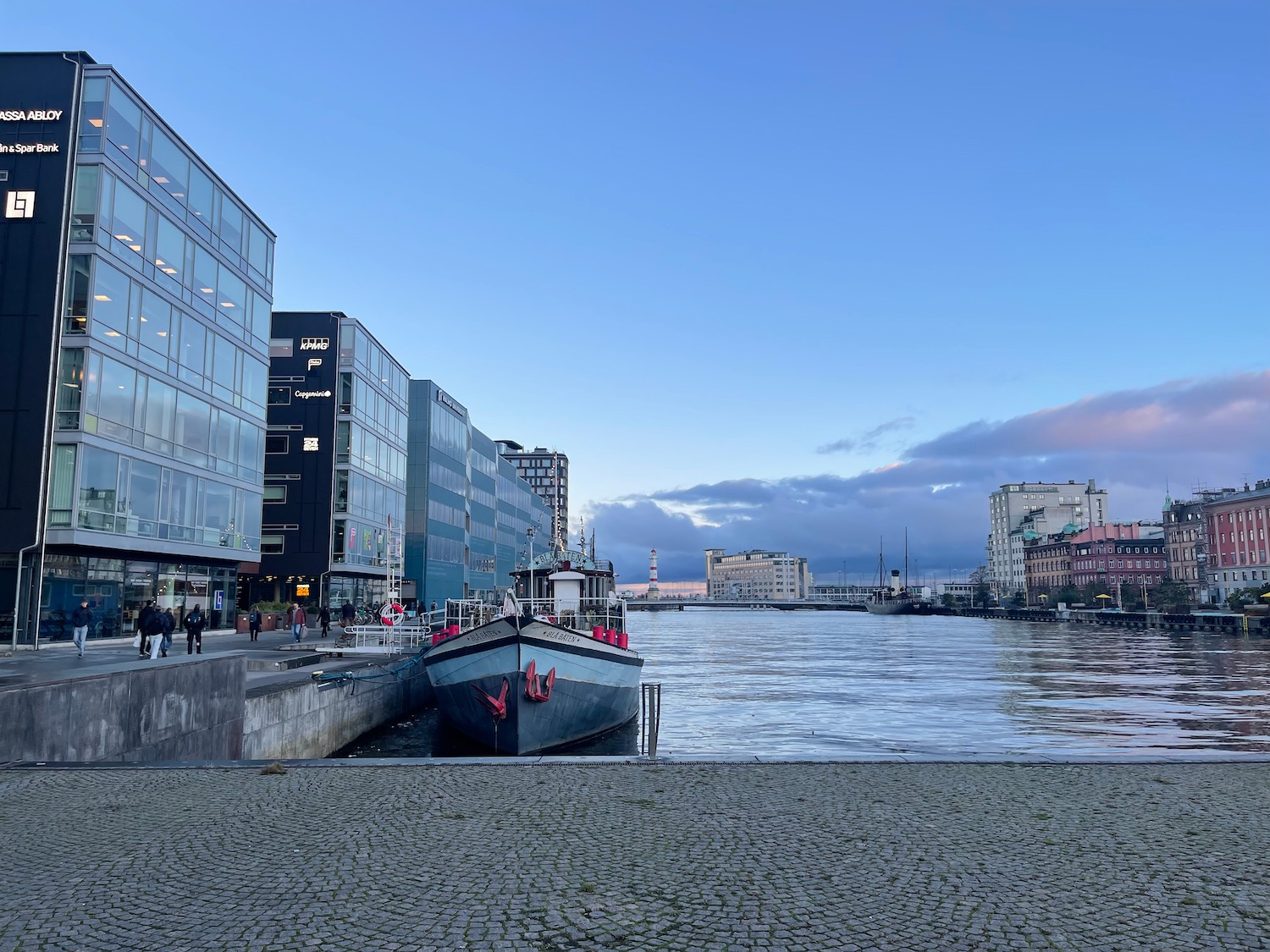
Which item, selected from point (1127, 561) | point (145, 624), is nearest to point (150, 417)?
point (145, 624)

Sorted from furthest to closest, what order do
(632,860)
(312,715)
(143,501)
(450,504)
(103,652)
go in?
(450,504), (143,501), (103,652), (312,715), (632,860)

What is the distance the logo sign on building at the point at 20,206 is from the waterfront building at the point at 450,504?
123 feet

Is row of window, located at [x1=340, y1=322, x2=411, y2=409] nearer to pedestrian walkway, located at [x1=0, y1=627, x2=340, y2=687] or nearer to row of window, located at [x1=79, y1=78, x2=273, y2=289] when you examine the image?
row of window, located at [x1=79, y1=78, x2=273, y2=289]

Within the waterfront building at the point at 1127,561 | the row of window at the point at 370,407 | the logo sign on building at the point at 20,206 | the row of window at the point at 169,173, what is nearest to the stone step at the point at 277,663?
the logo sign on building at the point at 20,206

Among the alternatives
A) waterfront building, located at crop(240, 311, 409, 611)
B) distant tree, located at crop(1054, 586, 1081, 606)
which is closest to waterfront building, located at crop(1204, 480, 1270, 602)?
distant tree, located at crop(1054, 586, 1081, 606)

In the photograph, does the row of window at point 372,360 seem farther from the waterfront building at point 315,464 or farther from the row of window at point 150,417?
the row of window at point 150,417

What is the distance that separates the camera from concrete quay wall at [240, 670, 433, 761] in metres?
19.7

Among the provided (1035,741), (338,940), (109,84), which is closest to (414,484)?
(109,84)

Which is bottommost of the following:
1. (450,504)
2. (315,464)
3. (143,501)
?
(143,501)

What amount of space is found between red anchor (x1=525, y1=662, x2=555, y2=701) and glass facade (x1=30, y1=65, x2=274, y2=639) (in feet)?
64.8

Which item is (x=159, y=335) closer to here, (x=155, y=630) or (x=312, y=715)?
(x=155, y=630)

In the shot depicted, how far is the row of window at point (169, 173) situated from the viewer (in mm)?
34688

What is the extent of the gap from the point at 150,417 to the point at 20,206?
8.67 metres

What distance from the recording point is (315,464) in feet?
205
